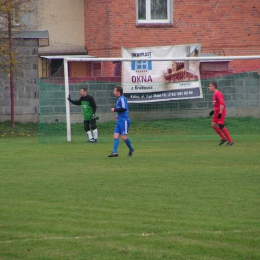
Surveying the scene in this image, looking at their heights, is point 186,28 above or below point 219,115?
above

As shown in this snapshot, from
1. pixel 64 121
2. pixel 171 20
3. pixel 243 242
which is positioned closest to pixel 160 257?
pixel 243 242

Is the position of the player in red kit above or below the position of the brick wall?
below

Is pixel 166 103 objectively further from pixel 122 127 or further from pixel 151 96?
pixel 122 127

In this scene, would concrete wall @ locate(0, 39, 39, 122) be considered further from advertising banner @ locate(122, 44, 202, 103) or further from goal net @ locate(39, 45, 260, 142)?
advertising banner @ locate(122, 44, 202, 103)

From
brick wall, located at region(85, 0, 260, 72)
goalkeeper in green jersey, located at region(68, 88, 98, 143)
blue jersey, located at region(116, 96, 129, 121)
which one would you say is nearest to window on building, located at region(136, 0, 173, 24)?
brick wall, located at region(85, 0, 260, 72)

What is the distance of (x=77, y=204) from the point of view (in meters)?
9.62

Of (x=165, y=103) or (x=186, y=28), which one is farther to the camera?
(x=186, y=28)

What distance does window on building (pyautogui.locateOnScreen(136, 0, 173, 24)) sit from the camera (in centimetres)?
2900

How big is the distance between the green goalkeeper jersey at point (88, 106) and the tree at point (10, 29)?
4.12 m

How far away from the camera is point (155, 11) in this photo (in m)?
29.1

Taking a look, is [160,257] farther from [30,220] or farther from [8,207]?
[8,207]

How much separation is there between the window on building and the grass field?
11.3 metres

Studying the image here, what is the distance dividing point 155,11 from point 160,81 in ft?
23.6

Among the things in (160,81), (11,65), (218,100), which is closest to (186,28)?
(160,81)
